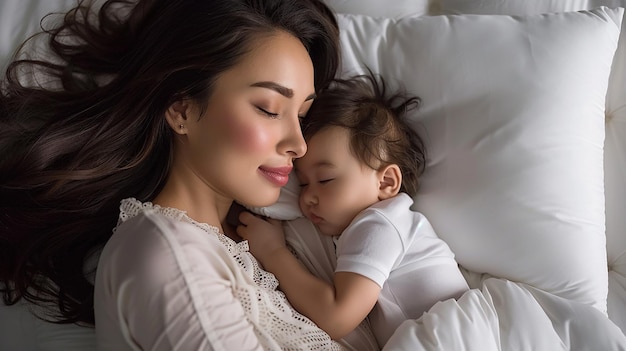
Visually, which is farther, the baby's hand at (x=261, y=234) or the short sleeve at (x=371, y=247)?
the baby's hand at (x=261, y=234)

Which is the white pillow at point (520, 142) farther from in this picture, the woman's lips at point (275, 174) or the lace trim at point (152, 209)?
the lace trim at point (152, 209)

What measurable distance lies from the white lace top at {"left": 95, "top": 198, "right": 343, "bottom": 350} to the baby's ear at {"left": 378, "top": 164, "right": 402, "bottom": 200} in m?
0.44

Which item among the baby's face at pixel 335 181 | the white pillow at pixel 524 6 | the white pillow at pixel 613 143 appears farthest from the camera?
the white pillow at pixel 524 6

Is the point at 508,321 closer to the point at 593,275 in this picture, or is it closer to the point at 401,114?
the point at 593,275

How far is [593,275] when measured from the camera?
1.50 metres

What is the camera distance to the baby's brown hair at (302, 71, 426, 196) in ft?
4.78

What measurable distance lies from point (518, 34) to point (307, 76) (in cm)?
64

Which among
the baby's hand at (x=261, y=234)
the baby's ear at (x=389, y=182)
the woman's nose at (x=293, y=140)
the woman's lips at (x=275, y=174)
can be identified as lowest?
the baby's hand at (x=261, y=234)

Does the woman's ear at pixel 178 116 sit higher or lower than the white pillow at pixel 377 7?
lower

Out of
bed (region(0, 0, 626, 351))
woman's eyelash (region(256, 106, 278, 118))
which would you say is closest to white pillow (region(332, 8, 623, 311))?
bed (region(0, 0, 626, 351))

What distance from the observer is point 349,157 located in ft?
4.72

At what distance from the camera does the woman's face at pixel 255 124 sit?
1.26 m

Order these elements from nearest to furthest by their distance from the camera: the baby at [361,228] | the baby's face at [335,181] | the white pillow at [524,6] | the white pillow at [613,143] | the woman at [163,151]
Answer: the woman at [163,151], the baby at [361,228], the baby's face at [335,181], the white pillow at [613,143], the white pillow at [524,6]

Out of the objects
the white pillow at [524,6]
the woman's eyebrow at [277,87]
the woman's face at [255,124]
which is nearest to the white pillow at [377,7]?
the white pillow at [524,6]
